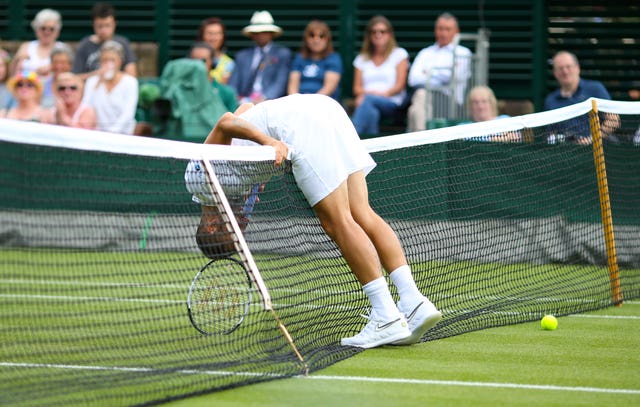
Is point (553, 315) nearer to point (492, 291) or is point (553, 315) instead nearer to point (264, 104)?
point (492, 291)

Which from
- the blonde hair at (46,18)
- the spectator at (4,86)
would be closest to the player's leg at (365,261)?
the spectator at (4,86)

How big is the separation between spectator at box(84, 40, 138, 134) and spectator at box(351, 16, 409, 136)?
9.00ft

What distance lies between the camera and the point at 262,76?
49.7ft

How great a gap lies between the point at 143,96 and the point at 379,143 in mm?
7901

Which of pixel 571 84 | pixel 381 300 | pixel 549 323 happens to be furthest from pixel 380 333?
pixel 571 84

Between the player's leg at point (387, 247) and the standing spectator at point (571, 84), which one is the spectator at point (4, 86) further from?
the player's leg at point (387, 247)

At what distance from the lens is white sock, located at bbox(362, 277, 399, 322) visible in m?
7.07

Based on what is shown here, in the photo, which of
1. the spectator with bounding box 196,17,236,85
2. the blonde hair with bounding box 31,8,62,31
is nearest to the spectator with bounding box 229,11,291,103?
the spectator with bounding box 196,17,236,85

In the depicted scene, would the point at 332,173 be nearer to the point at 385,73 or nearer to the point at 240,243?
the point at 240,243

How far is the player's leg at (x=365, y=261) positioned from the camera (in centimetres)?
704

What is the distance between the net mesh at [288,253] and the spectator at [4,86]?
11.1 ft

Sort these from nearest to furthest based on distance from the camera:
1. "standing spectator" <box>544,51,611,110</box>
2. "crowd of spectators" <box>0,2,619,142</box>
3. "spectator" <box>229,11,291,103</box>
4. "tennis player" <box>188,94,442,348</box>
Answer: "tennis player" <box>188,94,442,348</box>, "standing spectator" <box>544,51,611,110</box>, "crowd of spectators" <box>0,2,619,142</box>, "spectator" <box>229,11,291,103</box>

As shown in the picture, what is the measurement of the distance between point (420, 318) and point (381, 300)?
0.93ft

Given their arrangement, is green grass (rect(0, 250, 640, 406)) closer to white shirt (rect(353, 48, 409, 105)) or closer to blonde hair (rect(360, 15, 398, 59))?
white shirt (rect(353, 48, 409, 105))
